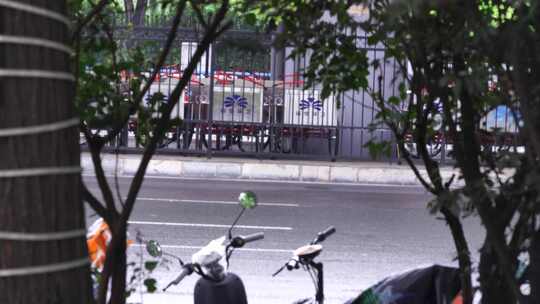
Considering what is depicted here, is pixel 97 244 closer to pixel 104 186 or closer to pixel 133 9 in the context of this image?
pixel 104 186

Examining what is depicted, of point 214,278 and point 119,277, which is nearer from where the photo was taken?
point 119,277

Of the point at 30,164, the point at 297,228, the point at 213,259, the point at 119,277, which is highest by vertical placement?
the point at 30,164

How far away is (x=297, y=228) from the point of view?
1208cm

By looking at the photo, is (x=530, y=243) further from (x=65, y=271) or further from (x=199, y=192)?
(x=199, y=192)

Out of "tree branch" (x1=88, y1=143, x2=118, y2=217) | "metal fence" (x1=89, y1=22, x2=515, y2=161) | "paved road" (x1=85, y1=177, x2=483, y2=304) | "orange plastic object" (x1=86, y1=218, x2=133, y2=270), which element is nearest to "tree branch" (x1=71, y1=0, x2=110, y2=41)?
"tree branch" (x1=88, y1=143, x2=118, y2=217)

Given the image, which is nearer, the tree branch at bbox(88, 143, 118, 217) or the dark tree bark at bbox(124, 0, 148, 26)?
the tree branch at bbox(88, 143, 118, 217)

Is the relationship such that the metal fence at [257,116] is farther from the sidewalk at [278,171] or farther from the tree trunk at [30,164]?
the tree trunk at [30,164]

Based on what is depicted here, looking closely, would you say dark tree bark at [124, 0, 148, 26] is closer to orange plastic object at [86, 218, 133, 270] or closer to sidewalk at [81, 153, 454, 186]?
orange plastic object at [86, 218, 133, 270]

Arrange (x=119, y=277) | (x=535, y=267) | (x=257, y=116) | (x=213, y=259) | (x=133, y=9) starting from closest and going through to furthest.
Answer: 1. (x=535, y=267)
2. (x=119, y=277)
3. (x=213, y=259)
4. (x=133, y=9)
5. (x=257, y=116)

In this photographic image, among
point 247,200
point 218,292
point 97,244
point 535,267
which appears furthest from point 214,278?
point 535,267

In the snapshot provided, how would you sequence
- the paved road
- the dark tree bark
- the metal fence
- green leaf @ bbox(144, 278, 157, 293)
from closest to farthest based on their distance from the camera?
green leaf @ bbox(144, 278, 157, 293) → the dark tree bark → the paved road → the metal fence

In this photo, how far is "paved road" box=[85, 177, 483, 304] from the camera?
8962 millimetres

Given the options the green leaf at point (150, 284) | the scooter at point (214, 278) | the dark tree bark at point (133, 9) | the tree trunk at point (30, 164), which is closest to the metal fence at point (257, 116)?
the dark tree bark at point (133, 9)

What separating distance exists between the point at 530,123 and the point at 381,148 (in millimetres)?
1593
